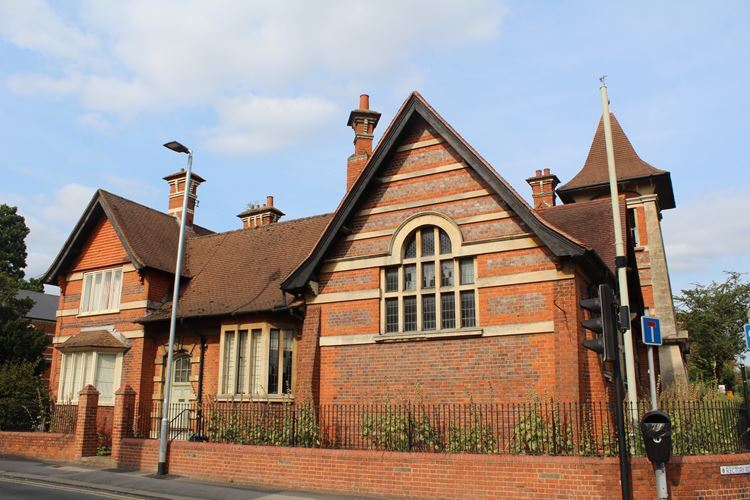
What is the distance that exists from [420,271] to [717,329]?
1653 inches

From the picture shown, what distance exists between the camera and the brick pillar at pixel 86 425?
18.0 m

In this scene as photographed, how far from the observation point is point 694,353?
48.9 m

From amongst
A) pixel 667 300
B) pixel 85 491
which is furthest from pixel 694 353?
pixel 85 491

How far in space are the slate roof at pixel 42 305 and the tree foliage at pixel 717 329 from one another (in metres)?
48.2

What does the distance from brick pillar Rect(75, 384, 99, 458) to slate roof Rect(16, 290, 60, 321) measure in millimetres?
29108

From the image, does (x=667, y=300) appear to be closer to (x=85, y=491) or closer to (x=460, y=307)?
(x=460, y=307)

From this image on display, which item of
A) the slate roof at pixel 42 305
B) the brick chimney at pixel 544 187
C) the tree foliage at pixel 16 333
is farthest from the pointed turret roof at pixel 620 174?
the slate roof at pixel 42 305

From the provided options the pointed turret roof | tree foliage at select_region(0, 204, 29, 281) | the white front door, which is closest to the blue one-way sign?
the white front door

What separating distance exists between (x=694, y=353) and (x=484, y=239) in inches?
1652

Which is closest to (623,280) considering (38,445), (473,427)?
(473,427)

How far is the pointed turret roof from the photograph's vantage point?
1140 inches

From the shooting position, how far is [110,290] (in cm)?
2288

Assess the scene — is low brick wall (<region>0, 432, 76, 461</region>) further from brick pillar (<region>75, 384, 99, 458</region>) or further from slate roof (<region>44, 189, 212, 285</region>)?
slate roof (<region>44, 189, 212, 285</region>)

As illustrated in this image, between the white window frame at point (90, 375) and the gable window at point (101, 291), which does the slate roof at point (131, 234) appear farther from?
the white window frame at point (90, 375)
